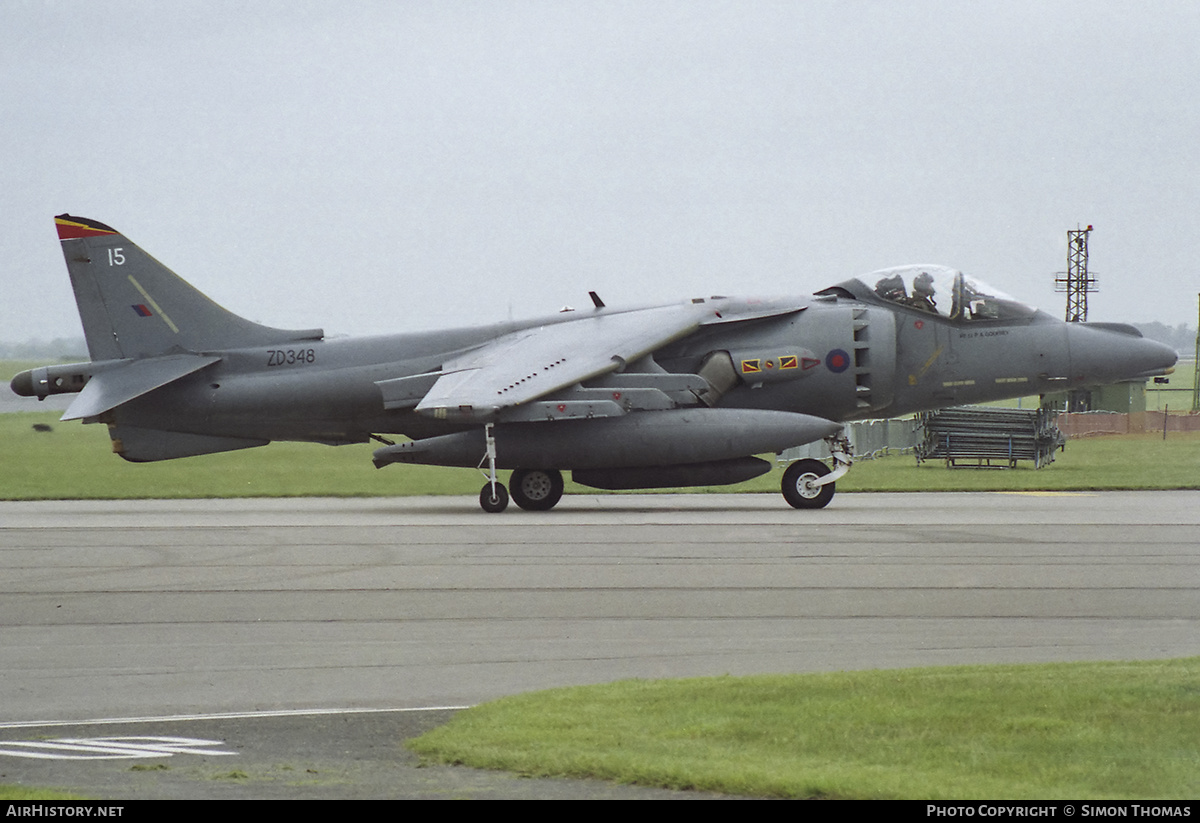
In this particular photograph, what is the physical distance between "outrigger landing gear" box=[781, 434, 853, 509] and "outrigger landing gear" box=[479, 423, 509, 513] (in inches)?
172

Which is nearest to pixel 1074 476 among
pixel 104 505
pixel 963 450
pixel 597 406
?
pixel 963 450

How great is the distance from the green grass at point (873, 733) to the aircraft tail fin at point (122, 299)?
16.8 metres

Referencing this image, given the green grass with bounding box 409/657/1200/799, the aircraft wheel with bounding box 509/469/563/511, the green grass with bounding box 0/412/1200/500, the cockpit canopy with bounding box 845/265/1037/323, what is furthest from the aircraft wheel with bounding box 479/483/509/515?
the green grass with bounding box 409/657/1200/799

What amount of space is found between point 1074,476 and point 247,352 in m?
16.2

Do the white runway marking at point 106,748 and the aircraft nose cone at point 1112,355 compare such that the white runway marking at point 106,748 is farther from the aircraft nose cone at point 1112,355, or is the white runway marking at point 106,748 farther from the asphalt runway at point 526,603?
the aircraft nose cone at point 1112,355

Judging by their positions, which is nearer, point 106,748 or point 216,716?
point 106,748

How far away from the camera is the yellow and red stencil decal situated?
903 inches

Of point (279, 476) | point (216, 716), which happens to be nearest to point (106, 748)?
point (216, 716)

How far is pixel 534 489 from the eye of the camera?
2111 centimetres

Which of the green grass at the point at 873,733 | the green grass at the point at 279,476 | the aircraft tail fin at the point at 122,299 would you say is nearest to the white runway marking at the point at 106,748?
the green grass at the point at 873,733

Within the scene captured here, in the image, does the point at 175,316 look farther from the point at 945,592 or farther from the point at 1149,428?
the point at 1149,428

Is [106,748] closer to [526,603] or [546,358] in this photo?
[526,603]

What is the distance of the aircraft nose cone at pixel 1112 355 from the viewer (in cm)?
2202

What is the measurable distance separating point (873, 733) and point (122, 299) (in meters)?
19.0
